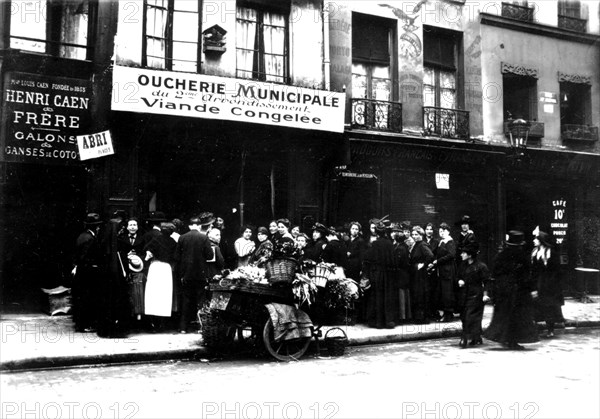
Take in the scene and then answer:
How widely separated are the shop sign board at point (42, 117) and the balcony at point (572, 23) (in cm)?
1373

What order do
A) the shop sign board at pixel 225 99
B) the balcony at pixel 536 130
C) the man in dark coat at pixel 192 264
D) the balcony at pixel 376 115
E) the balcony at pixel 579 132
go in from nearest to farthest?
1. the man in dark coat at pixel 192 264
2. the shop sign board at pixel 225 99
3. the balcony at pixel 376 115
4. the balcony at pixel 536 130
5. the balcony at pixel 579 132

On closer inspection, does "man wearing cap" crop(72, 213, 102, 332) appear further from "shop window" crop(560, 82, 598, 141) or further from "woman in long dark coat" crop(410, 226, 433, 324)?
"shop window" crop(560, 82, 598, 141)

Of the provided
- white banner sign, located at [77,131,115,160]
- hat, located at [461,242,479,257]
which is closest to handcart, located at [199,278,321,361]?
hat, located at [461,242,479,257]

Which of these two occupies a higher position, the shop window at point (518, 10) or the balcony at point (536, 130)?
the shop window at point (518, 10)

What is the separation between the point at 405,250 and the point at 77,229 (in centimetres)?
664

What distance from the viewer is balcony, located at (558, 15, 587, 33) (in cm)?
1753

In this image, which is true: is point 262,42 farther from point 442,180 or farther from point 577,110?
point 577,110

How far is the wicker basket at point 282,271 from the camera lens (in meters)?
Result: 7.73

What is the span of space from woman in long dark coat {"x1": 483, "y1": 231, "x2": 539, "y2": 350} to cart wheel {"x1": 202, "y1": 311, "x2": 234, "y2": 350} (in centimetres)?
417

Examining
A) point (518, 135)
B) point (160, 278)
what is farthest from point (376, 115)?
point (160, 278)

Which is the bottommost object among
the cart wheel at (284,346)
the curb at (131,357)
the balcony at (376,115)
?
the curb at (131,357)

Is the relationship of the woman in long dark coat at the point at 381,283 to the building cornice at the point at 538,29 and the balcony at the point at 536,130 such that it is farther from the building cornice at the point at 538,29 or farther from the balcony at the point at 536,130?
the building cornice at the point at 538,29

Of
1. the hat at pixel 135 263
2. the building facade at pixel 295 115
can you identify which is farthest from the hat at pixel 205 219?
the building facade at pixel 295 115

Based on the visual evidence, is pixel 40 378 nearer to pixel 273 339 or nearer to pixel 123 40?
pixel 273 339
